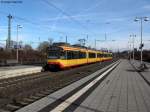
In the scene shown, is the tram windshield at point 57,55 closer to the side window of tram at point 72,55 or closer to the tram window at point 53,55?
the tram window at point 53,55

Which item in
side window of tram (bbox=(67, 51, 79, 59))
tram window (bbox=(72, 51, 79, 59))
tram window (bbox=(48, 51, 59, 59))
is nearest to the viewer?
tram window (bbox=(48, 51, 59, 59))

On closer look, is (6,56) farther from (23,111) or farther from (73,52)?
(23,111)

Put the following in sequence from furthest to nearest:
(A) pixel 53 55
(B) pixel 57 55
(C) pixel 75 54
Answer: (C) pixel 75 54, (A) pixel 53 55, (B) pixel 57 55

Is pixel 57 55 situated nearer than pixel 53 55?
Yes

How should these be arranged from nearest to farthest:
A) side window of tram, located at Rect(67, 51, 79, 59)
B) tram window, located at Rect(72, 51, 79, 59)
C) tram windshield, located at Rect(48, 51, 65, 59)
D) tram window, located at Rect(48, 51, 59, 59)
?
1. tram windshield, located at Rect(48, 51, 65, 59)
2. tram window, located at Rect(48, 51, 59, 59)
3. side window of tram, located at Rect(67, 51, 79, 59)
4. tram window, located at Rect(72, 51, 79, 59)

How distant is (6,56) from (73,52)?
4465cm

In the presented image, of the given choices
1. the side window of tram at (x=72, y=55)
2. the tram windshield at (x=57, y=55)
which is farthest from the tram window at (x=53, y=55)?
the side window of tram at (x=72, y=55)

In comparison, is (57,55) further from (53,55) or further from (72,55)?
(72,55)

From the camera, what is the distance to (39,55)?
9431 centimetres

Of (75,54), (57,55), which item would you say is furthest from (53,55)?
(75,54)

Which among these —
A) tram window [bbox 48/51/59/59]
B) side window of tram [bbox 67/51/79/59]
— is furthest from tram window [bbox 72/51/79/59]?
tram window [bbox 48/51/59/59]

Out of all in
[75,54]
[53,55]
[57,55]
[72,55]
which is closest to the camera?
[57,55]

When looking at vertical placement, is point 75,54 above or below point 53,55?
above

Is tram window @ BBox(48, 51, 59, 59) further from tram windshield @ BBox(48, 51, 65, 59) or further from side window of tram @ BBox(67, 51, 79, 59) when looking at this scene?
side window of tram @ BBox(67, 51, 79, 59)
